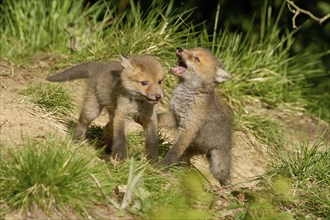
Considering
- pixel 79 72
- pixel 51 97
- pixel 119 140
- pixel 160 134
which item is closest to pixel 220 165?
pixel 160 134

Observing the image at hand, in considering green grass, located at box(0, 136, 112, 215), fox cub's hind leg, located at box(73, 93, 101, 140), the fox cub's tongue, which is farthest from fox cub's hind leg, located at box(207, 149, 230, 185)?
green grass, located at box(0, 136, 112, 215)

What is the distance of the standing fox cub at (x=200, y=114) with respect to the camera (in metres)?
6.85

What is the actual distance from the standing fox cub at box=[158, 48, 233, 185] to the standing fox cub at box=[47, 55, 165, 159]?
0.27 m

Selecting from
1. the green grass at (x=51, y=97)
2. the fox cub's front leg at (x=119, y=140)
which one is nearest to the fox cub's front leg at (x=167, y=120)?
the fox cub's front leg at (x=119, y=140)

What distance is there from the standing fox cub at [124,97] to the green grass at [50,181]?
0.91m

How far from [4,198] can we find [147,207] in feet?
3.21

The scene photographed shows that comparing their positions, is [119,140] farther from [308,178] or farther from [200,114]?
[308,178]

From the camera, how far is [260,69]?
378 inches

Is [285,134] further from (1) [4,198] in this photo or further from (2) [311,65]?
(1) [4,198]

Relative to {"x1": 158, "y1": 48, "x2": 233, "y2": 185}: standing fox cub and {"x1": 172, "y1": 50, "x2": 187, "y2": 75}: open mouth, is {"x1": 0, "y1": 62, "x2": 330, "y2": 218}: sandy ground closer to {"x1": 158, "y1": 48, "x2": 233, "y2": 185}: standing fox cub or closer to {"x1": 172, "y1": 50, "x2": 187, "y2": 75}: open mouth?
{"x1": 158, "y1": 48, "x2": 233, "y2": 185}: standing fox cub

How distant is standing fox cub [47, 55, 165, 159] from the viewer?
6551mm

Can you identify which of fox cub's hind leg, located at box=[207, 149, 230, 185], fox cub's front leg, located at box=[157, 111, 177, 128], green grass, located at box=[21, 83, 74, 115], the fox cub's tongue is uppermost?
the fox cub's tongue

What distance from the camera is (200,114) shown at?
6.86 metres

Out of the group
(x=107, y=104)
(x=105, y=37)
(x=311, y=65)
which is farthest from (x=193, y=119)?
(x=311, y=65)
